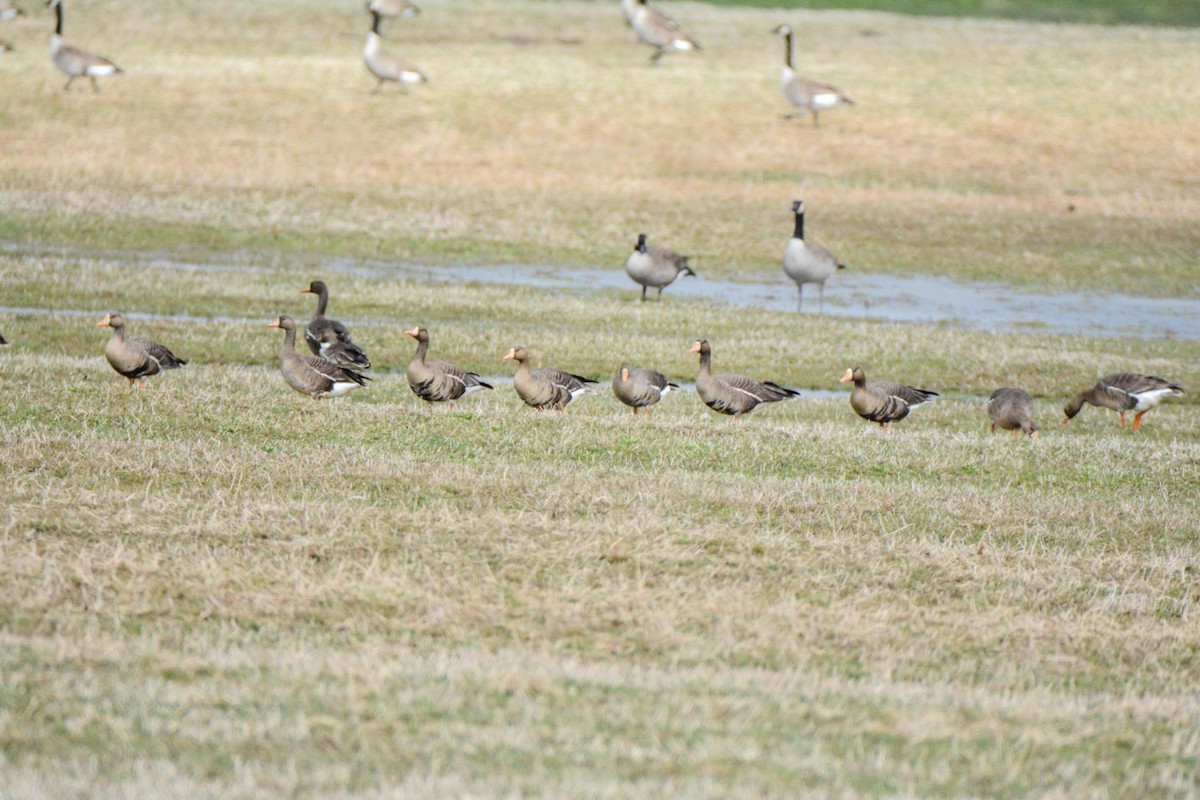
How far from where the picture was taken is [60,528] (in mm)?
10930

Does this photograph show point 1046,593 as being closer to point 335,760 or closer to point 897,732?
point 897,732

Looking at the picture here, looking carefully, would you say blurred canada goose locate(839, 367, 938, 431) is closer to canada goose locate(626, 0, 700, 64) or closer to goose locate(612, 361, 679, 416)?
goose locate(612, 361, 679, 416)

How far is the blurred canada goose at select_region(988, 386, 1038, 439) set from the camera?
698 inches

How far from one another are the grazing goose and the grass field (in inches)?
12.8

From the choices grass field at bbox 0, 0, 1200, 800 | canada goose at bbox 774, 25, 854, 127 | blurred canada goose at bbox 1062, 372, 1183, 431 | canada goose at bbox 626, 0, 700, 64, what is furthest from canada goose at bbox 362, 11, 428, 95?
blurred canada goose at bbox 1062, 372, 1183, 431

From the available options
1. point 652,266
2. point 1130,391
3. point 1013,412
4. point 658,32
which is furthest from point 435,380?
point 658,32

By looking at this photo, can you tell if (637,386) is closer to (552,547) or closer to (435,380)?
(435,380)

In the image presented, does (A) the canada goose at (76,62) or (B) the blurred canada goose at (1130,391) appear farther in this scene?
(A) the canada goose at (76,62)

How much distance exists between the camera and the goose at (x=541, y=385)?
17203 millimetres

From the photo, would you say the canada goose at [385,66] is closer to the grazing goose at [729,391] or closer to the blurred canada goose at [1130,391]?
the grazing goose at [729,391]

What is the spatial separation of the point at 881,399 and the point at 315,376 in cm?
670

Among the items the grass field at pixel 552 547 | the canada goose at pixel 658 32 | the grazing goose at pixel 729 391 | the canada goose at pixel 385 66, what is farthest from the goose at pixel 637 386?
the canada goose at pixel 658 32

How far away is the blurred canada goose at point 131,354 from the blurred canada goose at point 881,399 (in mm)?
8142

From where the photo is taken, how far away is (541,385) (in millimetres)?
17266
